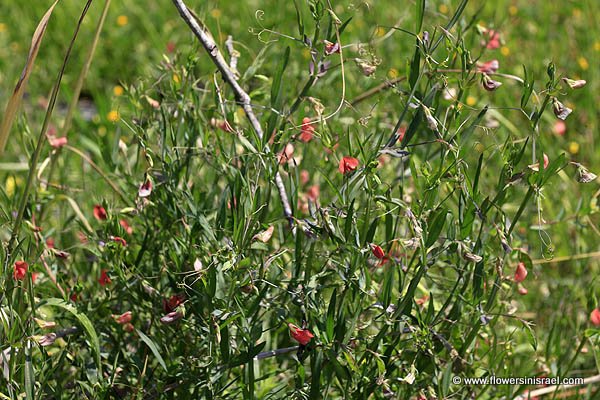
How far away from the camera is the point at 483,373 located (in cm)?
183

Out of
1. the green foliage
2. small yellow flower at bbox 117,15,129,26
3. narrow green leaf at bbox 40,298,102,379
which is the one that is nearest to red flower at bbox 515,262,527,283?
the green foliage

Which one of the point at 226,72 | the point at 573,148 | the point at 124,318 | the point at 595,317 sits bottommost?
the point at 573,148

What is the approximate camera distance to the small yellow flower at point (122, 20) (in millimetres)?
4359

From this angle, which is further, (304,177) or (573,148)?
(573,148)

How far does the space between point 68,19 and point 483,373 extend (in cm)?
316

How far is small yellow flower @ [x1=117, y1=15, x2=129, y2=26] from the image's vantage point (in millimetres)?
4359

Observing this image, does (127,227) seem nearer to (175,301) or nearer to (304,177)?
(175,301)

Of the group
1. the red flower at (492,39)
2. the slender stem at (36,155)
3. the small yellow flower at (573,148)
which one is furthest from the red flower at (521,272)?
the small yellow flower at (573,148)

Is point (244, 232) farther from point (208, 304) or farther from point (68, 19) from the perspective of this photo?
point (68, 19)

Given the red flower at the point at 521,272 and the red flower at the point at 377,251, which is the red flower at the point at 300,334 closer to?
the red flower at the point at 377,251

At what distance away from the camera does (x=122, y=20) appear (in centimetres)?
438

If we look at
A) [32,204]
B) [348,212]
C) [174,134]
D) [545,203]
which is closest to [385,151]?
[348,212]

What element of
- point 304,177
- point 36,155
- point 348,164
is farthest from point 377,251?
point 304,177

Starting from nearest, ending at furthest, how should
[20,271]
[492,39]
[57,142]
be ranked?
[20,271]
[57,142]
[492,39]
